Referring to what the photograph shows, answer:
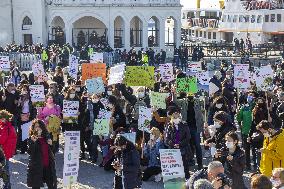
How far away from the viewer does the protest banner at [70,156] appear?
13.2 metres

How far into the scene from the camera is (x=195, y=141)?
54.9 ft

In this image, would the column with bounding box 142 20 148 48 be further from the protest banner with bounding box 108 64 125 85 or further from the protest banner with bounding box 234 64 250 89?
the protest banner with bounding box 108 64 125 85

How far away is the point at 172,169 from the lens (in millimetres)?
12031

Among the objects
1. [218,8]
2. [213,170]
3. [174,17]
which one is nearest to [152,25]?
[174,17]

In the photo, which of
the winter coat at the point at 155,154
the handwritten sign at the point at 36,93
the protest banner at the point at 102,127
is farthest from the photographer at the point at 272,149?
the handwritten sign at the point at 36,93

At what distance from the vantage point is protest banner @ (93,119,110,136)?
16.1 metres

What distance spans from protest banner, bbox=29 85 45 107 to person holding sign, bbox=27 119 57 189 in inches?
241

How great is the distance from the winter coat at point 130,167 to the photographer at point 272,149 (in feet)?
7.73

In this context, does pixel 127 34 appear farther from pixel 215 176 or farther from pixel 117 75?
pixel 215 176

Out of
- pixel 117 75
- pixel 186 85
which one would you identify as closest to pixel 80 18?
pixel 117 75

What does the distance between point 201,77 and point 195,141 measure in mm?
5990

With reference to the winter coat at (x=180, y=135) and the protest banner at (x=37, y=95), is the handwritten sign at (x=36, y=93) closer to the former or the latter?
the protest banner at (x=37, y=95)

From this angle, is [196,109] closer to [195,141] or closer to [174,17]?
[195,141]

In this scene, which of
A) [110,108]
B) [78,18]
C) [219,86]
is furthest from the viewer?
[78,18]
